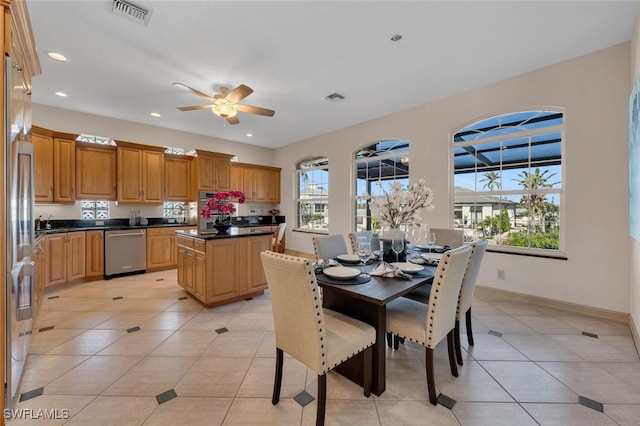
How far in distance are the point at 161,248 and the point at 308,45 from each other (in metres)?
4.44

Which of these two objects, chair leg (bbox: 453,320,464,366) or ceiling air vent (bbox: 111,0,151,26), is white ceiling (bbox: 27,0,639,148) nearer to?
ceiling air vent (bbox: 111,0,151,26)

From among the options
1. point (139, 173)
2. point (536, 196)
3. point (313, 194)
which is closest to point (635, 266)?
point (536, 196)

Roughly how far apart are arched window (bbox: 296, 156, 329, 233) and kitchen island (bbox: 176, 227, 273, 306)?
273 centimetres

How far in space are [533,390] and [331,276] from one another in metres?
1.59

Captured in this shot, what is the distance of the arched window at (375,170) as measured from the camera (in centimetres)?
482

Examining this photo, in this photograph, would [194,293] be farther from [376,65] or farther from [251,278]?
[376,65]

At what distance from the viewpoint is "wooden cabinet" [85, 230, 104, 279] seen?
4.28 metres

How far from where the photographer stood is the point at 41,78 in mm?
3416

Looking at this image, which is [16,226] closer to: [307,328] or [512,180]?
[307,328]

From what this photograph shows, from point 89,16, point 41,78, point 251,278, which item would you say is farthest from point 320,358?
point 41,78

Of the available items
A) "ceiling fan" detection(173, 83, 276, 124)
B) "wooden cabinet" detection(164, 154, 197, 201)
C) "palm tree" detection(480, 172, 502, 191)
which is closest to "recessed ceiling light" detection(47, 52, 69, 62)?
"ceiling fan" detection(173, 83, 276, 124)

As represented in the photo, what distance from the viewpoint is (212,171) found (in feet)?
18.3

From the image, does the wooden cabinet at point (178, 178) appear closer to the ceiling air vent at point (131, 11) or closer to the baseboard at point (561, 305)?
the ceiling air vent at point (131, 11)

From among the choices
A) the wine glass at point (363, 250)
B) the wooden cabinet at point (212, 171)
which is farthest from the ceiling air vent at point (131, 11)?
the wooden cabinet at point (212, 171)
